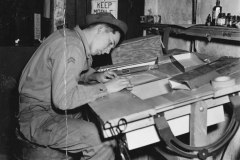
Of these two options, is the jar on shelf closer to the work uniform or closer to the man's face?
the man's face

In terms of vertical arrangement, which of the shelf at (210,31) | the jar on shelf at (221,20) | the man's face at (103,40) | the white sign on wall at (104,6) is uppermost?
the white sign on wall at (104,6)

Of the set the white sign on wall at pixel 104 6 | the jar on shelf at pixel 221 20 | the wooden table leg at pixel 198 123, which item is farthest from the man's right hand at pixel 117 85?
the white sign on wall at pixel 104 6

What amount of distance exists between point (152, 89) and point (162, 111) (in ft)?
1.20

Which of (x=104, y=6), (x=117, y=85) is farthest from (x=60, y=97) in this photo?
(x=104, y=6)

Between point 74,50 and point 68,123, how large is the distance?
1.71ft

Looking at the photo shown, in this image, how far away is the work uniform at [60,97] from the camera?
1646mm

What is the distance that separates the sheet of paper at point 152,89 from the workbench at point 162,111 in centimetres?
6

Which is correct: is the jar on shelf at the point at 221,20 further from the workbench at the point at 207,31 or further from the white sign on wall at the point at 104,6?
the white sign on wall at the point at 104,6

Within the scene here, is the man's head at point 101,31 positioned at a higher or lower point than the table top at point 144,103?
higher

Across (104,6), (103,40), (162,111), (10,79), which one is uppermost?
(104,6)

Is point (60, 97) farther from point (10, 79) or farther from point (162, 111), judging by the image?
point (10, 79)

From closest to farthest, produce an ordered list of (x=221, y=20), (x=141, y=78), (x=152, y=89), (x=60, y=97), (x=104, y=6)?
(x=60, y=97) < (x=152, y=89) < (x=141, y=78) < (x=221, y=20) < (x=104, y=6)

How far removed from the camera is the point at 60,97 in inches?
64.0

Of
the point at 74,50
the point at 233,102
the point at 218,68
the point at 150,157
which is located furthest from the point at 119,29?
the point at 150,157
